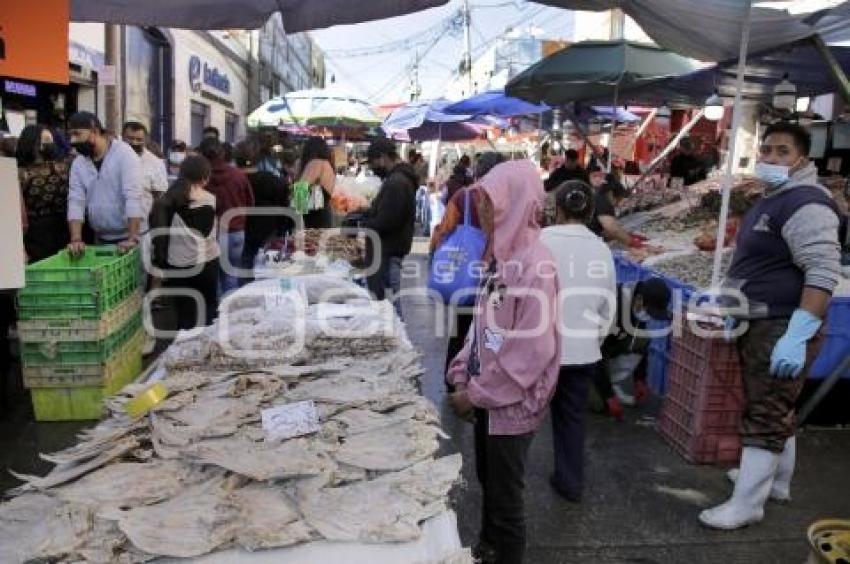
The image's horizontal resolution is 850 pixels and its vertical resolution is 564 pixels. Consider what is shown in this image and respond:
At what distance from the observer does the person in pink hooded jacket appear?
2.75 meters

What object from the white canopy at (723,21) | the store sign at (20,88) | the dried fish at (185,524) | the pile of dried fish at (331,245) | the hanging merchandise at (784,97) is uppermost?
the white canopy at (723,21)

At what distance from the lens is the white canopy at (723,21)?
409 cm

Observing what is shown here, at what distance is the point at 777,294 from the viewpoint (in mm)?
3689

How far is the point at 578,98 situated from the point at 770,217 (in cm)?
751

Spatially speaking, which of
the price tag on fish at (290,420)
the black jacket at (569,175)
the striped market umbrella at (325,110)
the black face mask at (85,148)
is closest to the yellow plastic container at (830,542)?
the price tag on fish at (290,420)

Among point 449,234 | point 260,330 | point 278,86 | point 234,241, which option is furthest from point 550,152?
point 278,86

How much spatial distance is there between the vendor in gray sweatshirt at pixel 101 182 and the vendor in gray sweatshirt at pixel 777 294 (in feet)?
14.7

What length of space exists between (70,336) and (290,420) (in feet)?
8.41

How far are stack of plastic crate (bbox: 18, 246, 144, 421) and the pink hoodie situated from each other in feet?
10.1

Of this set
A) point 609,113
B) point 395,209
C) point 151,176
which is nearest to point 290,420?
point 395,209

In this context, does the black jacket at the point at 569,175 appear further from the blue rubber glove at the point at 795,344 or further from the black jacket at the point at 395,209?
the blue rubber glove at the point at 795,344

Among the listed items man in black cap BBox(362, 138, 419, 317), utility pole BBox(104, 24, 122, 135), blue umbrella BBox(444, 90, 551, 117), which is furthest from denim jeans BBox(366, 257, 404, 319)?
blue umbrella BBox(444, 90, 551, 117)

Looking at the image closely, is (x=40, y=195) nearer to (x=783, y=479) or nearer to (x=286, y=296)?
(x=286, y=296)

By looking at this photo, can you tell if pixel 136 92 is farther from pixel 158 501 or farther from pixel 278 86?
pixel 278 86
